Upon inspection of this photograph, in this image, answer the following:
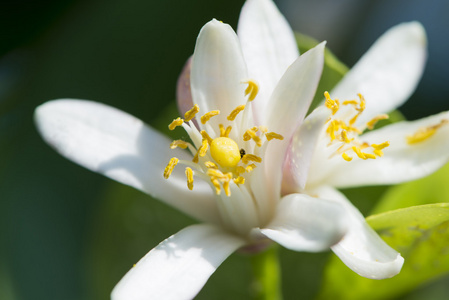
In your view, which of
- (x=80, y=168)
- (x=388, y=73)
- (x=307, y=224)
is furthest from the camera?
(x=80, y=168)

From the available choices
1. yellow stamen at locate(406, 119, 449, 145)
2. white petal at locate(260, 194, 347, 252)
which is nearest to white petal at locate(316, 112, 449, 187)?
yellow stamen at locate(406, 119, 449, 145)

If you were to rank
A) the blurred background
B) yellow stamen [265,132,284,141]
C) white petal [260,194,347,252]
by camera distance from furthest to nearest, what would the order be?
1. the blurred background
2. yellow stamen [265,132,284,141]
3. white petal [260,194,347,252]

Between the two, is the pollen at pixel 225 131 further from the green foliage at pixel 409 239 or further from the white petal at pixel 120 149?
the green foliage at pixel 409 239

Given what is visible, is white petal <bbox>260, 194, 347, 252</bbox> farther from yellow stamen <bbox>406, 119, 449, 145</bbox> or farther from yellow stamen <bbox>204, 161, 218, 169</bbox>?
yellow stamen <bbox>406, 119, 449, 145</bbox>

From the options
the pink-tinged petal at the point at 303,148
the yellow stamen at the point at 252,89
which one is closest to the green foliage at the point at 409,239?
the pink-tinged petal at the point at 303,148

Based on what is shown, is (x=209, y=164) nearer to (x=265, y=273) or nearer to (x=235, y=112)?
(x=235, y=112)

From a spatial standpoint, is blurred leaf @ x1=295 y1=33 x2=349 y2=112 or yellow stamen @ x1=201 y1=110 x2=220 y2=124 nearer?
yellow stamen @ x1=201 y1=110 x2=220 y2=124

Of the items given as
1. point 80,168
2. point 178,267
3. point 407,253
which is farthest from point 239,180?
point 80,168
